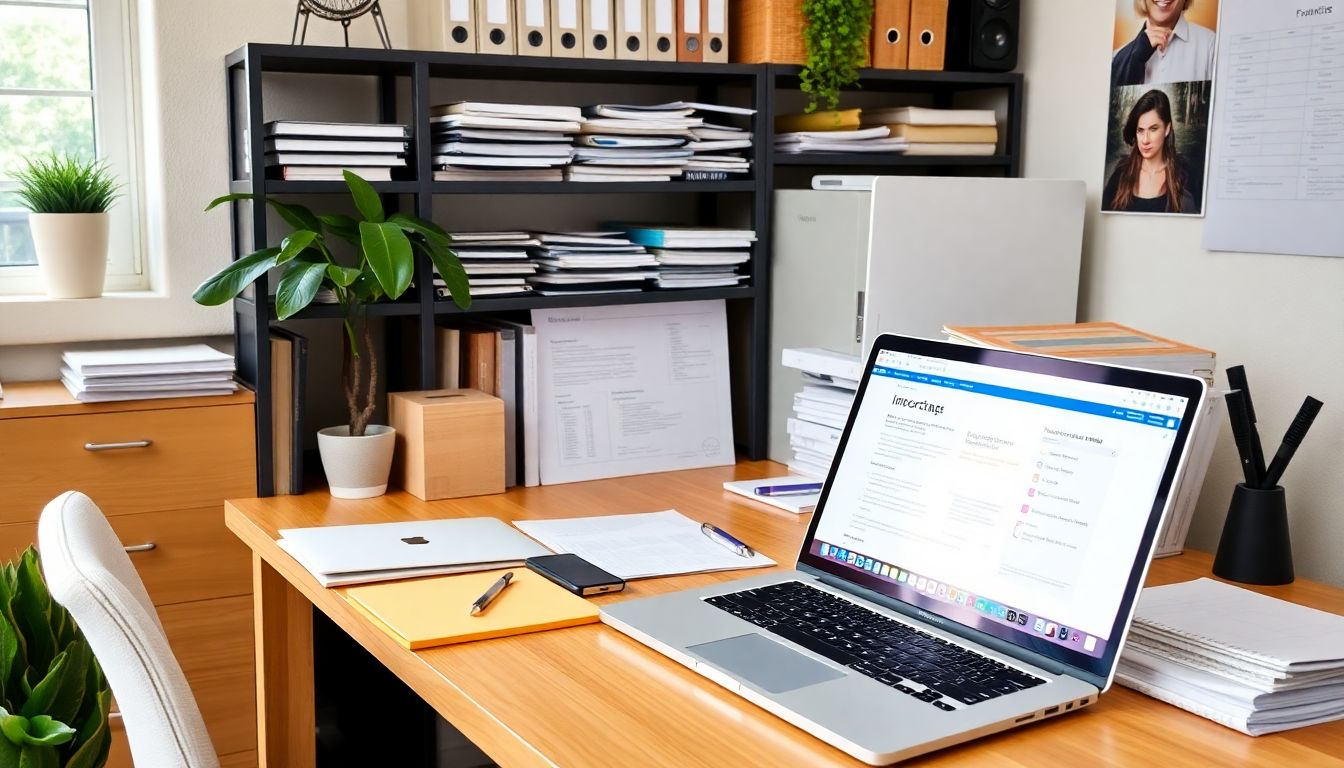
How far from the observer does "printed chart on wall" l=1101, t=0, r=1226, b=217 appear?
234 cm

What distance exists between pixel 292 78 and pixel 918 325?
4.34 ft

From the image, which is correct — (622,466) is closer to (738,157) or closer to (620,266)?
(620,266)

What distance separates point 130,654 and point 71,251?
1431 mm

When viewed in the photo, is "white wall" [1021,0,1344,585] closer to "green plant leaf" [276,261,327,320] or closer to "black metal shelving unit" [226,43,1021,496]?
"black metal shelving unit" [226,43,1021,496]

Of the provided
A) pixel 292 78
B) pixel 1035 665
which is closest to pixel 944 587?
pixel 1035 665

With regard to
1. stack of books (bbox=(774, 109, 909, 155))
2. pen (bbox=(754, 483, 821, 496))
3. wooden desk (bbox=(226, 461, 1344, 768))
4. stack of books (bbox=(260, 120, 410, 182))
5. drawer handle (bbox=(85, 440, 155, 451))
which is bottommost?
wooden desk (bbox=(226, 461, 1344, 768))

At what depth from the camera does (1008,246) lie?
2467 mm

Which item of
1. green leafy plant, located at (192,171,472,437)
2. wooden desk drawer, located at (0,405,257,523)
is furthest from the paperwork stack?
wooden desk drawer, located at (0,405,257,523)

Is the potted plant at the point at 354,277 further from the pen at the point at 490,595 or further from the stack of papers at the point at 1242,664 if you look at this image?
the stack of papers at the point at 1242,664

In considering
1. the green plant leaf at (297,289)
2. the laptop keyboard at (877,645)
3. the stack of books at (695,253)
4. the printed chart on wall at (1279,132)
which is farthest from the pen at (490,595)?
the printed chart on wall at (1279,132)

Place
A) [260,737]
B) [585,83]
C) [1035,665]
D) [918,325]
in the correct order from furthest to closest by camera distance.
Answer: [585,83] < [918,325] < [260,737] < [1035,665]

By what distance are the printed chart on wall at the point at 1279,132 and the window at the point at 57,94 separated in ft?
6.97

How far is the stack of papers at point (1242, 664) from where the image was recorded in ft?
4.19

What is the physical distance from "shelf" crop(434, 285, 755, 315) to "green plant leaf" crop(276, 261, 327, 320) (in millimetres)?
284
